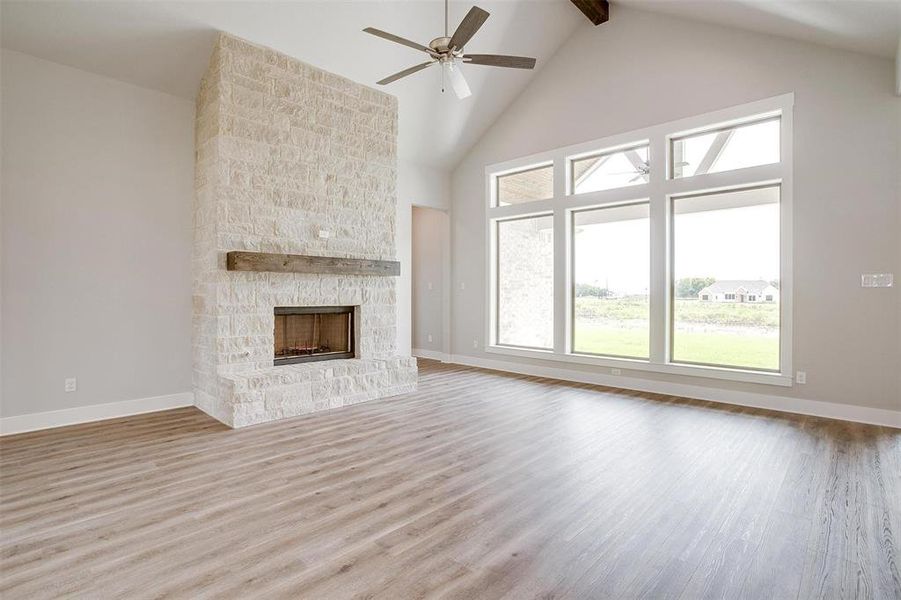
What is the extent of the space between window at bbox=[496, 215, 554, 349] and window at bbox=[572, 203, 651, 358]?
0.43 meters

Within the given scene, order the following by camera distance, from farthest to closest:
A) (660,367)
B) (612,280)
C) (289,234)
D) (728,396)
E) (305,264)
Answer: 1. (612,280)
2. (660,367)
3. (728,396)
4. (289,234)
5. (305,264)

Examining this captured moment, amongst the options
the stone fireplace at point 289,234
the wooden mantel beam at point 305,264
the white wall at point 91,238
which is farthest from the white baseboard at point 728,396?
the white wall at point 91,238

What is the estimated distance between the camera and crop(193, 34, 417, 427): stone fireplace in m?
4.43

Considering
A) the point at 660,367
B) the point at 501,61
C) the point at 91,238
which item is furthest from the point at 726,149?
the point at 91,238

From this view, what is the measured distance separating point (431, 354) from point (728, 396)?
470 cm

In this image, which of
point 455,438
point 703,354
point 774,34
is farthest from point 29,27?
point 703,354

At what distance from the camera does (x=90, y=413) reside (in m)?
4.33

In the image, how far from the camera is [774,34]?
4.72 metres

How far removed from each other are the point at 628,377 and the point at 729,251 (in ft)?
6.21

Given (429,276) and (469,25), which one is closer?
(469,25)

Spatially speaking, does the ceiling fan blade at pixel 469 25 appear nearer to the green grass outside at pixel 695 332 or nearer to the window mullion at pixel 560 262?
the window mullion at pixel 560 262

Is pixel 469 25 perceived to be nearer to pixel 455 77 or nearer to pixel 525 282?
pixel 455 77

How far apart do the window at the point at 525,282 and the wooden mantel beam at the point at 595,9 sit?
8.39 feet

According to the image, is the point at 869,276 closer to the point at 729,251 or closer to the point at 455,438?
the point at 729,251
